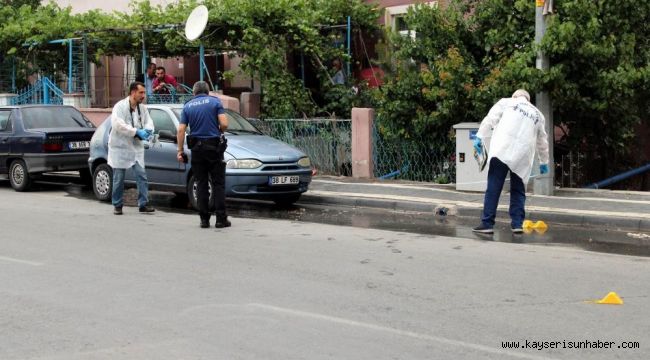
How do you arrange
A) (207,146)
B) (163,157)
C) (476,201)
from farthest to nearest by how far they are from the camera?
(163,157), (476,201), (207,146)

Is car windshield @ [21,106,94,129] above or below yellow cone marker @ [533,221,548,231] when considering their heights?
above

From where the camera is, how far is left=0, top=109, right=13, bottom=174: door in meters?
16.1

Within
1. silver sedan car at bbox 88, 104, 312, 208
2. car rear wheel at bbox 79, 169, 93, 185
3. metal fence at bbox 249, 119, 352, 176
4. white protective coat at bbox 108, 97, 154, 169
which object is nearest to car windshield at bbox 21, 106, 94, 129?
car rear wheel at bbox 79, 169, 93, 185

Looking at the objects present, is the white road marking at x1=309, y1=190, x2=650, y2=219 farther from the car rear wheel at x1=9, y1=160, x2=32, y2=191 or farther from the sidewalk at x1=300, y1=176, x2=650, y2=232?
the car rear wheel at x1=9, y1=160, x2=32, y2=191

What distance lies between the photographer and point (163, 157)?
43.9 feet

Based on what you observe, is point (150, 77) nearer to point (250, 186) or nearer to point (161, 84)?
point (161, 84)

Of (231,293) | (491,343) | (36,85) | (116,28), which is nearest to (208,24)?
(116,28)

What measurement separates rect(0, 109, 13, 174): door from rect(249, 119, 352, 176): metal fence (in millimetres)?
4518

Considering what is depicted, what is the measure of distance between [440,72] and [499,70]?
3.59ft

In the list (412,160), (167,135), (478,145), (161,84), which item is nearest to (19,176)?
(167,135)

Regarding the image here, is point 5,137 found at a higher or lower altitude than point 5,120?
lower

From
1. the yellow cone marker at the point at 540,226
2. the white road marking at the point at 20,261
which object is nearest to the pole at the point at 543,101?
the yellow cone marker at the point at 540,226

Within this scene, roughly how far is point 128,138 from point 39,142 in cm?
389

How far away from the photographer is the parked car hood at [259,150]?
41.8 feet
